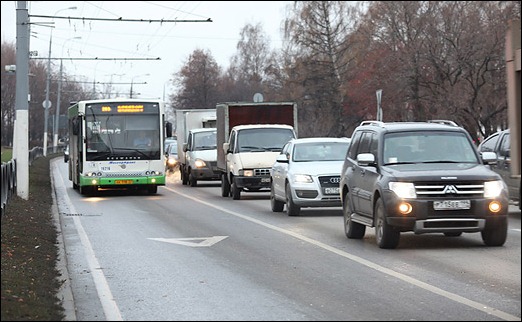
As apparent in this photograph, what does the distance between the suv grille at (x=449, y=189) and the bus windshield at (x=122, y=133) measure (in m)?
18.6

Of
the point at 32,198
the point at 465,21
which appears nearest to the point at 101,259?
the point at 32,198

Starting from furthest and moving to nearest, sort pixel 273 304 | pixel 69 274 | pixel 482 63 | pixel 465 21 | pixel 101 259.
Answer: pixel 465 21, pixel 482 63, pixel 101 259, pixel 69 274, pixel 273 304

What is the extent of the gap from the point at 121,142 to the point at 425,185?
18919mm

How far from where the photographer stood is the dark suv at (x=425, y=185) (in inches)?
585

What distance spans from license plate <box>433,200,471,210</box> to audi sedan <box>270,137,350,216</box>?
23.9 feet

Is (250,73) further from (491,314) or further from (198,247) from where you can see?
(491,314)

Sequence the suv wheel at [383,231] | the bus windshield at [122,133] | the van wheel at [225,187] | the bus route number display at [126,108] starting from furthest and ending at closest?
1. the bus route number display at [126,108]
2. the bus windshield at [122,133]
3. the van wheel at [225,187]
4. the suv wheel at [383,231]

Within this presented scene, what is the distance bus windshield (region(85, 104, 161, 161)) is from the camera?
3256cm

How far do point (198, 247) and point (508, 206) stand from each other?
4416 millimetres

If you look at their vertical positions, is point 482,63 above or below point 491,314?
above

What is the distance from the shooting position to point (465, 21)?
46875mm

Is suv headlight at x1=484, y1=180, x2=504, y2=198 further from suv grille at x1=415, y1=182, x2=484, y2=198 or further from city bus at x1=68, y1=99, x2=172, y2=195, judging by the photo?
city bus at x1=68, y1=99, x2=172, y2=195

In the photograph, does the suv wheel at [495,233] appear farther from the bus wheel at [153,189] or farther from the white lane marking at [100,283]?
the bus wheel at [153,189]

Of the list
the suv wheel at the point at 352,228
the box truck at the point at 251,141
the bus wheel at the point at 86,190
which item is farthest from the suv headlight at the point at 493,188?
the bus wheel at the point at 86,190
